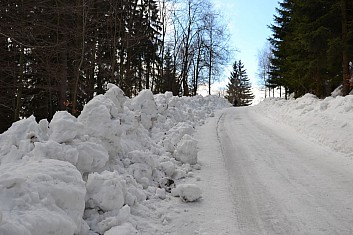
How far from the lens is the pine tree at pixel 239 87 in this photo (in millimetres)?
65875

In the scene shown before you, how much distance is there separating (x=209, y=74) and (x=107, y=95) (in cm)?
3061

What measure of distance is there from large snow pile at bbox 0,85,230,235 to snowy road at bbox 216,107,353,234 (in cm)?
107

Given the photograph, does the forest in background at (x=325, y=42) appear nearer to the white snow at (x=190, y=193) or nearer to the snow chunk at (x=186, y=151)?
the snow chunk at (x=186, y=151)

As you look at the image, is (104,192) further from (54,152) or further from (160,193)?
(160,193)

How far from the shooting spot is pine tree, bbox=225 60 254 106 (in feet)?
216

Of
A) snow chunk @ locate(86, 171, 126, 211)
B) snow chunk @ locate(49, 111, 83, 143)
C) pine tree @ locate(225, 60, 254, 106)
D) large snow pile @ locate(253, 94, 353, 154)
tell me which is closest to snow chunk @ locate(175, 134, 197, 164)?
snow chunk @ locate(49, 111, 83, 143)

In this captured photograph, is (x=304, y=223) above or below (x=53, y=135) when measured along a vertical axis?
below

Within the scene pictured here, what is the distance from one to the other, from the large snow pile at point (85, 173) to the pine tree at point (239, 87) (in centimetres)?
5991

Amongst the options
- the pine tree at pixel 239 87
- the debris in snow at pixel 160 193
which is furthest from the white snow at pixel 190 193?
the pine tree at pixel 239 87

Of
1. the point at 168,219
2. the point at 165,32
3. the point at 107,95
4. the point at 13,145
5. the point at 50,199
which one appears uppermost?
the point at 165,32

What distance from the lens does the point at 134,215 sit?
4332mm

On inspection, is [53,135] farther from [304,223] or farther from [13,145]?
[304,223]

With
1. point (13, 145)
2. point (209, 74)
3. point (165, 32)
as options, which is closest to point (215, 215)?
point (13, 145)

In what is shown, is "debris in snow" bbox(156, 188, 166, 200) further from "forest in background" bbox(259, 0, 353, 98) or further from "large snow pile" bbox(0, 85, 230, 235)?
"forest in background" bbox(259, 0, 353, 98)
